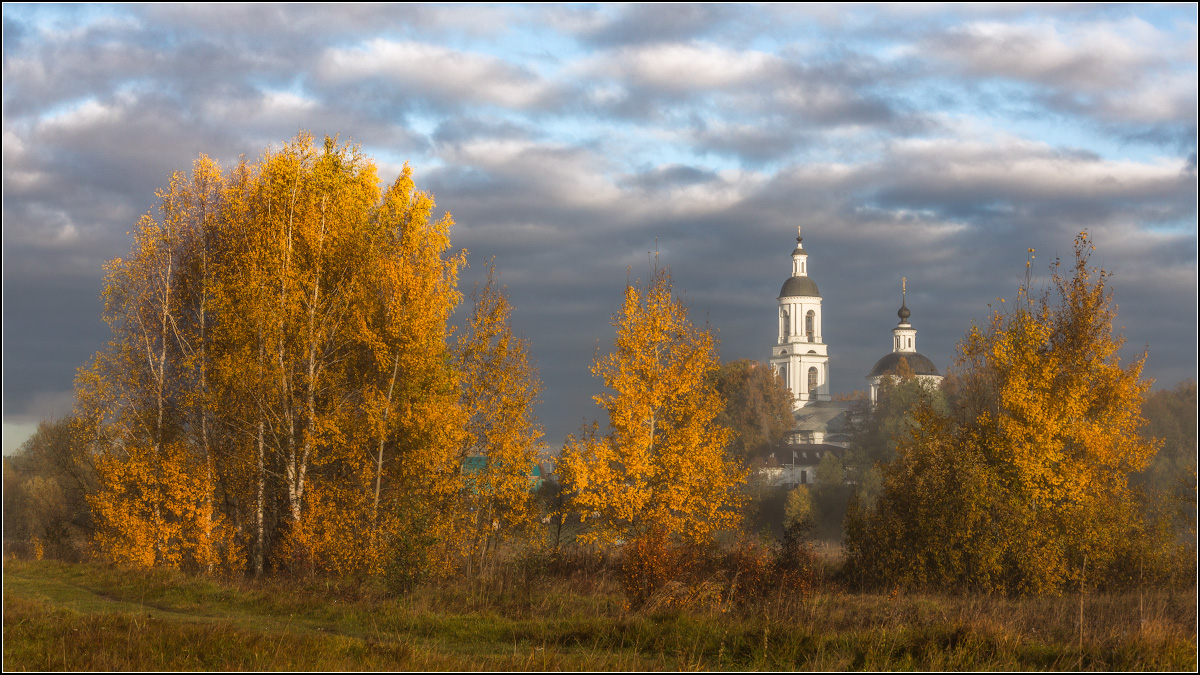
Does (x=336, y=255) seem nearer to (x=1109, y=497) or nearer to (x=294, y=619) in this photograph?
(x=294, y=619)

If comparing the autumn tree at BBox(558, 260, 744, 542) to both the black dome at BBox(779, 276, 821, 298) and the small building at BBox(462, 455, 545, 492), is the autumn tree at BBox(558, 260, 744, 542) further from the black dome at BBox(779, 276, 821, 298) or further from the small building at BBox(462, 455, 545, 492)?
the black dome at BBox(779, 276, 821, 298)

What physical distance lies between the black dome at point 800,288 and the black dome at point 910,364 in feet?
52.7

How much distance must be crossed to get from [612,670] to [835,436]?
106383 millimetres

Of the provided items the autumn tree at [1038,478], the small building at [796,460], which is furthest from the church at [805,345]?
the autumn tree at [1038,478]

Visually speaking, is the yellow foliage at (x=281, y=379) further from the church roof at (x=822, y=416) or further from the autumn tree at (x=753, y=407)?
the church roof at (x=822, y=416)

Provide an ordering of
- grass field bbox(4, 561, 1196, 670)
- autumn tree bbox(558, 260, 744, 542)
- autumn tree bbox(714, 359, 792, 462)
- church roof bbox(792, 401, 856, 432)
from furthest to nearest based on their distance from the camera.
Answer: church roof bbox(792, 401, 856, 432), autumn tree bbox(714, 359, 792, 462), autumn tree bbox(558, 260, 744, 542), grass field bbox(4, 561, 1196, 670)

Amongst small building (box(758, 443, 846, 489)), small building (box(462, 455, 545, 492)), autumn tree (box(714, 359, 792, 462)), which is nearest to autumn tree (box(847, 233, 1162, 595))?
small building (box(462, 455, 545, 492))

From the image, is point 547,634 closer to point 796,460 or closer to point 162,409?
point 162,409

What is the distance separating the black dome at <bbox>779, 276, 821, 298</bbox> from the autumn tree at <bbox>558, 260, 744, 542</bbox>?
12271 centimetres

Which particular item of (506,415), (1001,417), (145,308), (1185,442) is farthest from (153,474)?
(1185,442)

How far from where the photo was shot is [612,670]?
33.6 ft

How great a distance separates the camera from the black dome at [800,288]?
463 ft

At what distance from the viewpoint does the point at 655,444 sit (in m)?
21.5

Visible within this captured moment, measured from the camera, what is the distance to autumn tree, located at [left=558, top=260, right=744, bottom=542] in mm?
20344
